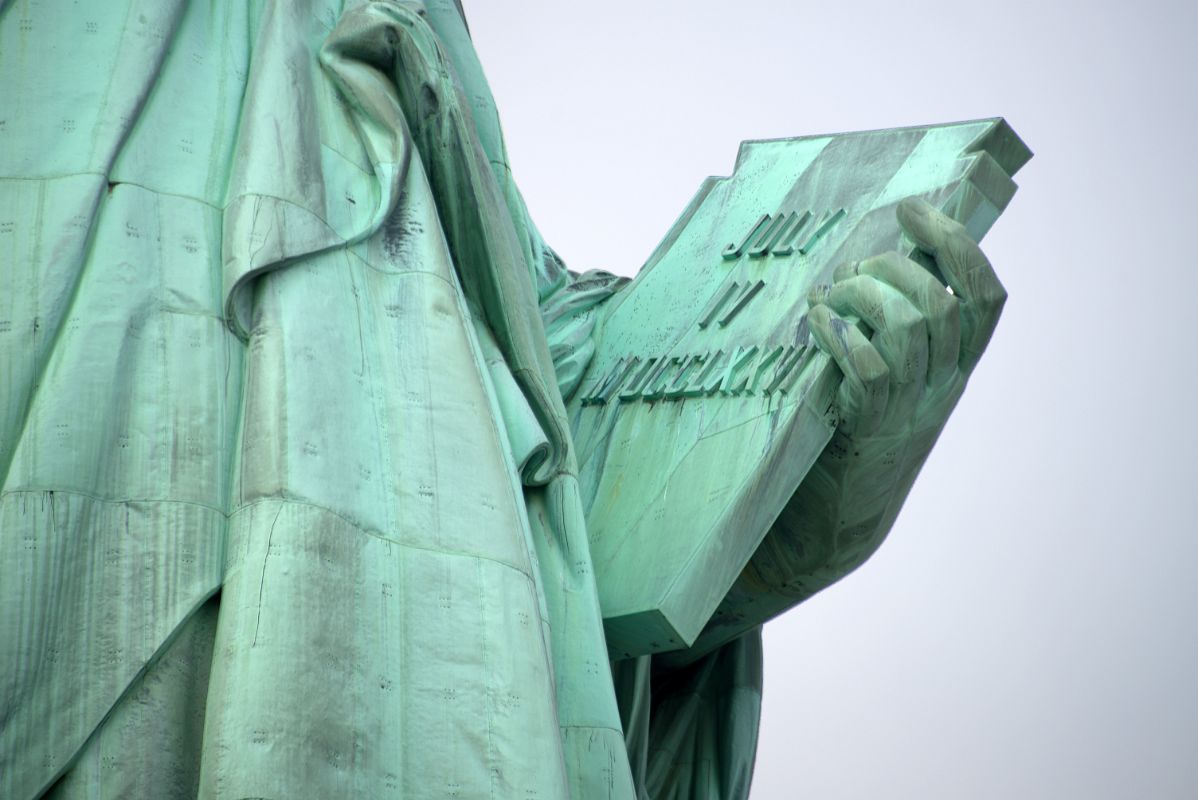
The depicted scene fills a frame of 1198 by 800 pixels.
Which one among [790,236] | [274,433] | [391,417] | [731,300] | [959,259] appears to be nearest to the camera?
[274,433]

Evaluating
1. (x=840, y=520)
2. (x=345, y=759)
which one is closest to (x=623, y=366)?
(x=840, y=520)

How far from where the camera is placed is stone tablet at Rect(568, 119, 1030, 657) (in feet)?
23.1

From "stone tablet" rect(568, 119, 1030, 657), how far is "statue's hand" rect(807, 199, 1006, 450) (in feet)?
0.33

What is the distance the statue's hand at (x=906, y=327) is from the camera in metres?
7.44

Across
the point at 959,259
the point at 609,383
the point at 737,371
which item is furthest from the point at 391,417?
the point at 959,259

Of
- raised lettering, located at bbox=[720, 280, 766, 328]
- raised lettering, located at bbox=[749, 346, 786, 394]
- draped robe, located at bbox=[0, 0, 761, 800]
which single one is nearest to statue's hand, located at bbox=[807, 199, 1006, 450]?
raised lettering, located at bbox=[749, 346, 786, 394]

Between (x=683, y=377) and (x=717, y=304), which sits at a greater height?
(x=717, y=304)

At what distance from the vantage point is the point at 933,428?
7.81m

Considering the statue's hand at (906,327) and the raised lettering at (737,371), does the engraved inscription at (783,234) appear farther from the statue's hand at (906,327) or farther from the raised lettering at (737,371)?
the raised lettering at (737,371)

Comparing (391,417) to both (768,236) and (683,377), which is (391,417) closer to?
→ (683,377)

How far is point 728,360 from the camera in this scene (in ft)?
25.2

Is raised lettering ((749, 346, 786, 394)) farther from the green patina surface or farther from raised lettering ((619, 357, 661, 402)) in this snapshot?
raised lettering ((619, 357, 661, 402))

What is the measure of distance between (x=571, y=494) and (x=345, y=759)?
1416 mm

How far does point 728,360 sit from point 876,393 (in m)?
0.51
